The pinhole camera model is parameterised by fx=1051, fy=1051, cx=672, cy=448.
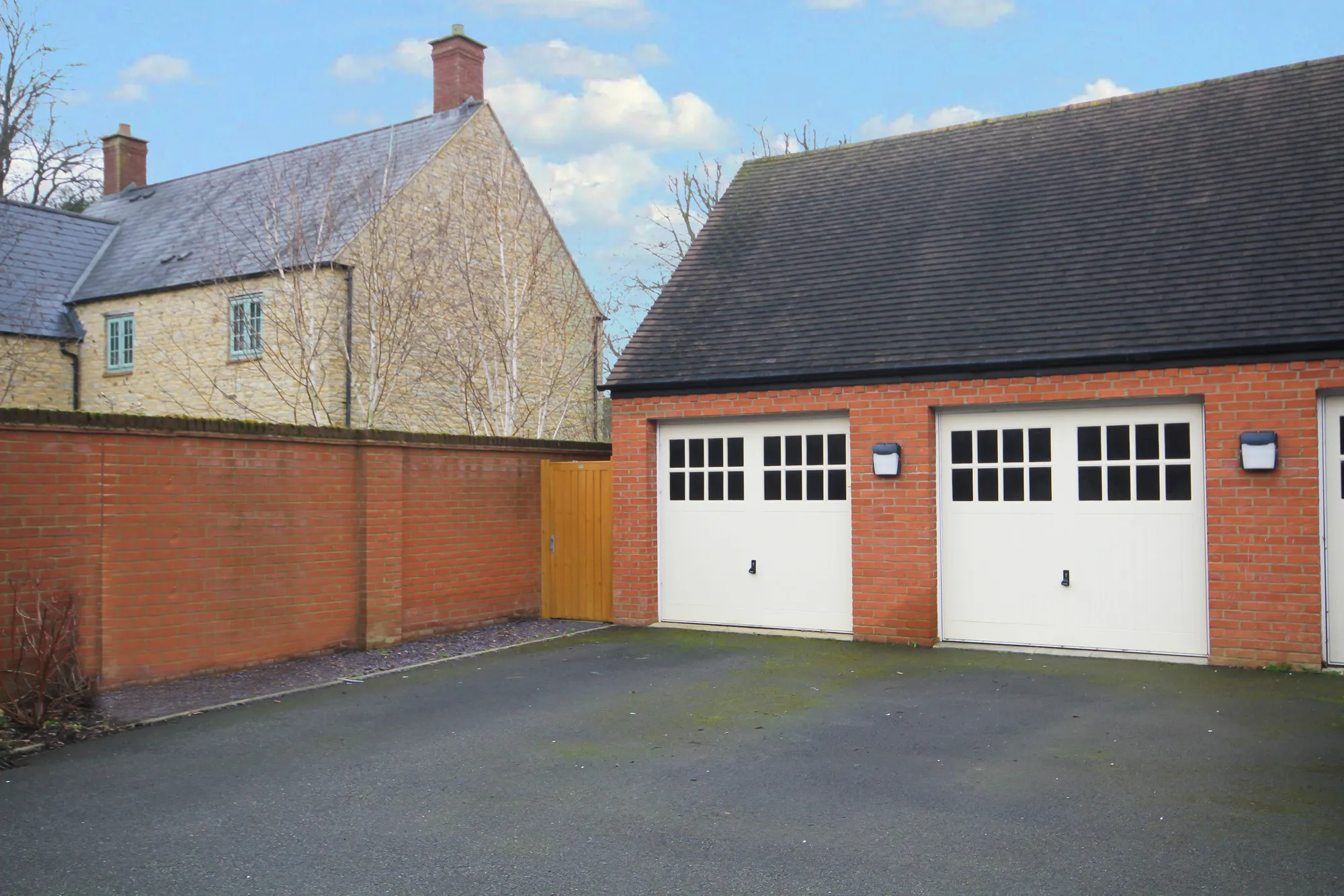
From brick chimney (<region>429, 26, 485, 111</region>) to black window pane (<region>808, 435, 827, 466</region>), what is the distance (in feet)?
46.6

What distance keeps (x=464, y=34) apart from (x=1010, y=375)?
1653cm

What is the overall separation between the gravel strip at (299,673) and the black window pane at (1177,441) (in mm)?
5985

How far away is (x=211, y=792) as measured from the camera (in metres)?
5.50

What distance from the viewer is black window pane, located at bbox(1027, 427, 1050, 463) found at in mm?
9562

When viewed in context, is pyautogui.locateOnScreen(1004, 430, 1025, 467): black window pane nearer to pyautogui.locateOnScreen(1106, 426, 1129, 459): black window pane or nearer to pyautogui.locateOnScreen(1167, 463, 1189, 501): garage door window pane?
pyautogui.locateOnScreen(1106, 426, 1129, 459): black window pane

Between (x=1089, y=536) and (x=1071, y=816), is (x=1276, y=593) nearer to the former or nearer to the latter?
(x=1089, y=536)

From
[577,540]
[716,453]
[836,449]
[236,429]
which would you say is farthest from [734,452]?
[236,429]

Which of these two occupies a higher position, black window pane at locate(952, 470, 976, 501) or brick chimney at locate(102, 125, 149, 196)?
brick chimney at locate(102, 125, 149, 196)

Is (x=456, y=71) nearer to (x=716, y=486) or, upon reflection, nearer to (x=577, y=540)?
(x=577, y=540)

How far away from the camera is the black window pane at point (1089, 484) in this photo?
30.6 feet

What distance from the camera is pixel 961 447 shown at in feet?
32.8

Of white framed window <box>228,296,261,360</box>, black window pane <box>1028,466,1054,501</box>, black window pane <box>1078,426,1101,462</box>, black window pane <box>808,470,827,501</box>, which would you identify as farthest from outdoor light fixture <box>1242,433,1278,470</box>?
white framed window <box>228,296,261,360</box>

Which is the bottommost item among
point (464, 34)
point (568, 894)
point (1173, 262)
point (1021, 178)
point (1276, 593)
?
point (568, 894)

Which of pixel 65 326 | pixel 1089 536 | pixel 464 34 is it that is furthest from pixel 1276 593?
pixel 65 326
